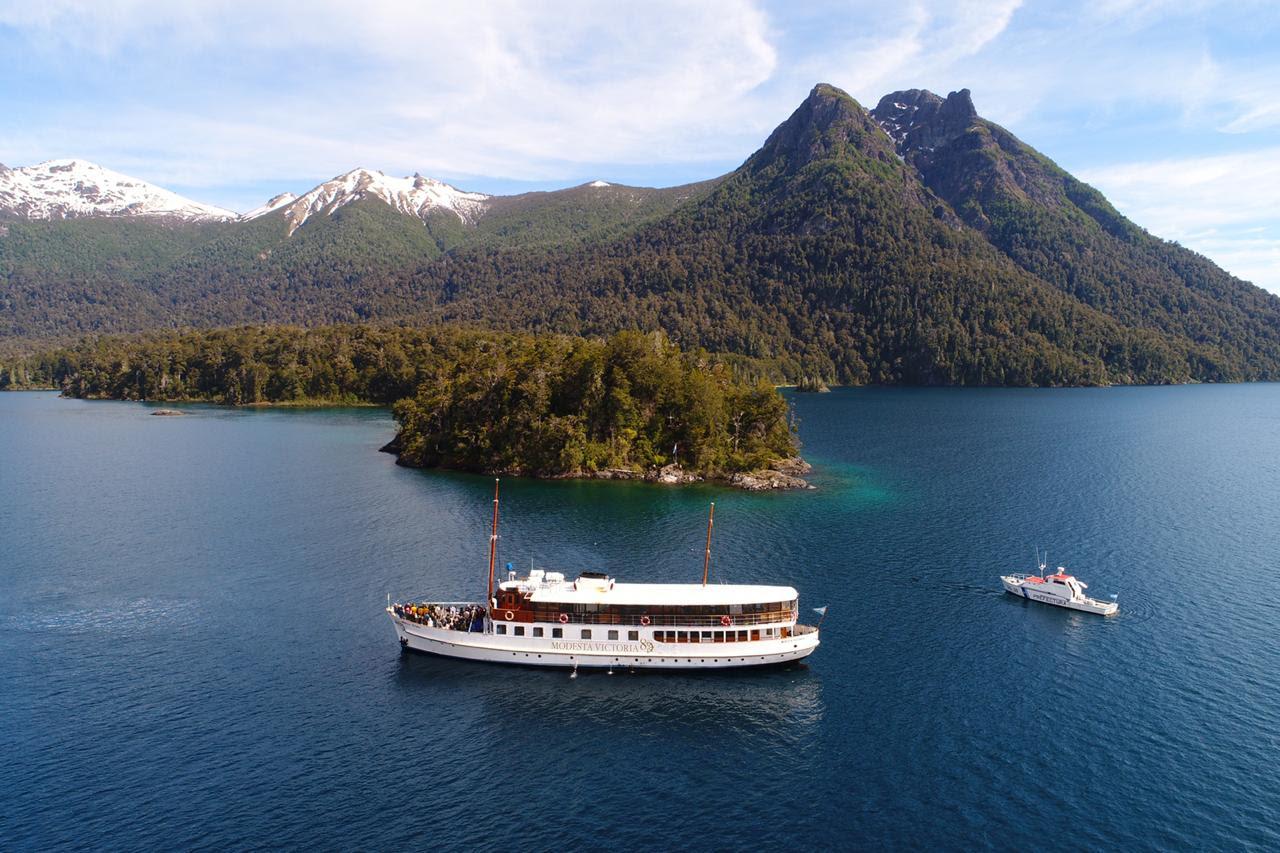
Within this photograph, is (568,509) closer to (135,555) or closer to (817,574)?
(817,574)

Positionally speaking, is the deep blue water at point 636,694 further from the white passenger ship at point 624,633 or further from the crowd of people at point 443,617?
the crowd of people at point 443,617

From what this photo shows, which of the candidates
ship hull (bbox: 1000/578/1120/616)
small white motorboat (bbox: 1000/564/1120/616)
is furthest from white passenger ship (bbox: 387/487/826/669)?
small white motorboat (bbox: 1000/564/1120/616)

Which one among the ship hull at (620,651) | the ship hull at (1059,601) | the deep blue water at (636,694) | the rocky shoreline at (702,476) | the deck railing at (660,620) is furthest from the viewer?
the rocky shoreline at (702,476)

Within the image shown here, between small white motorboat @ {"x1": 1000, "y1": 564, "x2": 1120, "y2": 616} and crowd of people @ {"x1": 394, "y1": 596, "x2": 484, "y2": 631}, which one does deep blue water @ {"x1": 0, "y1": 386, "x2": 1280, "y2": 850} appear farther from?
crowd of people @ {"x1": 394, "y1": 596, "x2": 484, "y2": 631}

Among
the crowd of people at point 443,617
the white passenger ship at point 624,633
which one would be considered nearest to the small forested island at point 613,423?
the white passenger ship at point 624,633

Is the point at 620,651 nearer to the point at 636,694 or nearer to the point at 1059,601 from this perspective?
the point at 636,694
